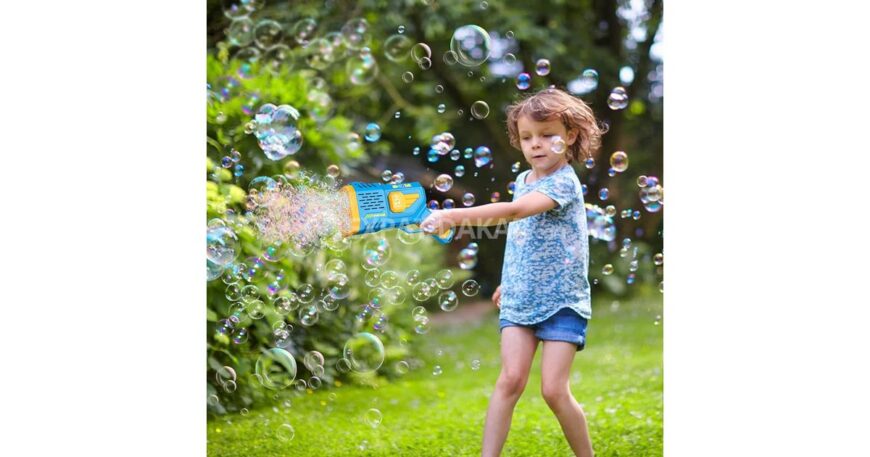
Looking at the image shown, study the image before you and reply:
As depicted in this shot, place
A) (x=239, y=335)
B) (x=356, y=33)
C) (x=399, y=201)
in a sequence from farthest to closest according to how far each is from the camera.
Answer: (x=356, y=33), (x=239, y=335), (x=399, y=201)

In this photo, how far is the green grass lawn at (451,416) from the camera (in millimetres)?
3344

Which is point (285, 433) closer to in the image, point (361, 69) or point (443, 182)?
point (443, 182)

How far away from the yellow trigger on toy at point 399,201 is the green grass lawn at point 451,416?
103 cm

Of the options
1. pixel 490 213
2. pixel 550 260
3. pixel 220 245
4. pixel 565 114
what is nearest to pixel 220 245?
pixel 220 245

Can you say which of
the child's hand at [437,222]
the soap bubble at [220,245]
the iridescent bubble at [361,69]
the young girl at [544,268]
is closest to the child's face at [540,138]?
the young girl at [544,268]

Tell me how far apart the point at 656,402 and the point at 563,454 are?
77 cm

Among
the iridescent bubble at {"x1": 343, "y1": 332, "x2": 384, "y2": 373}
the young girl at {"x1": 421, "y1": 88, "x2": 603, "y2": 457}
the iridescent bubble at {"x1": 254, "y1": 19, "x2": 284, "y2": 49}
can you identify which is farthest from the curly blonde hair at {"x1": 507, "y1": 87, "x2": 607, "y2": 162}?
the iridescent bubble at {"x1": 254, "y1": 19, "x2": 284, "y2": 49}

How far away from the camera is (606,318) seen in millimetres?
6406

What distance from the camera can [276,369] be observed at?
3.93 metres

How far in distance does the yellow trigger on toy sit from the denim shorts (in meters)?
0.52

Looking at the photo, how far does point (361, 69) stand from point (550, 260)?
2.72 metres

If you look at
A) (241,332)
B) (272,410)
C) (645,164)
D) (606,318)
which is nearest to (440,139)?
(241,332)

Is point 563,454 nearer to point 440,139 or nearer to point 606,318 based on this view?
point 440,139

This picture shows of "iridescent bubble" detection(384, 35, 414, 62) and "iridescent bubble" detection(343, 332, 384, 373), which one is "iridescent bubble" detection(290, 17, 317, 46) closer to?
"iridescent bubble" detection(384, 35, 414, 62)
